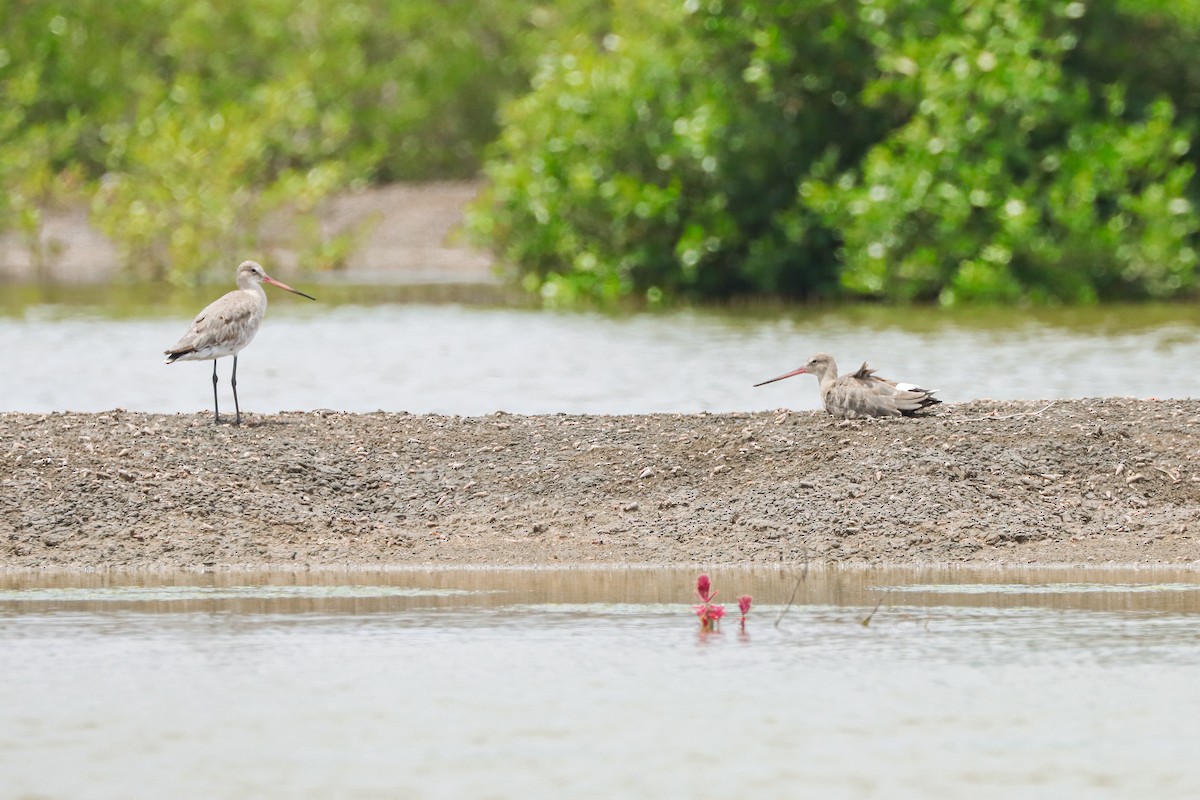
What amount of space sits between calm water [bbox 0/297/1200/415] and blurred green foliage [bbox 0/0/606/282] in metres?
20.0

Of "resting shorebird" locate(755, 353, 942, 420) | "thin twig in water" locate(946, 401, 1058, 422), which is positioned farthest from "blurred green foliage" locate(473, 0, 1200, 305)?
"resting shorebird" locate(755, 353, 942, 420)

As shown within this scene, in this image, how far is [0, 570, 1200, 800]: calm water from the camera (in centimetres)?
753

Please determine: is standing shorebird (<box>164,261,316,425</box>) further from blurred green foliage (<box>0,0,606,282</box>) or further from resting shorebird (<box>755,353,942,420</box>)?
blurred green foliage (<box>0,0,606,282</box>)

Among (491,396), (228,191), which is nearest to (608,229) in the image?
(228,191)

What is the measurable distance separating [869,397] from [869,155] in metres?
20.7

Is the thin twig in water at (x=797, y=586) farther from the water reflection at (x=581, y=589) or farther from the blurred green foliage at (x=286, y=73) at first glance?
the blurred green foliage at (x=286, y=73)

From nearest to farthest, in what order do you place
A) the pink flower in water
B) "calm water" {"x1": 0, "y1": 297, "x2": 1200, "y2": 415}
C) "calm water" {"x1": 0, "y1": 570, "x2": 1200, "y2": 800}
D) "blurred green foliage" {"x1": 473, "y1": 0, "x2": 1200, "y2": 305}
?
"calm water" {"x1": 0, "y1": 570, "x2": 1200, "y2": 800} → the pink flower in water → "calm water" {"x1": 0, "y1": 297, "x2": 1200, "y2": 415} → "blurred green foliage" {"x1": 473, "y1": 0, "x2": 1200, "y2": 305}

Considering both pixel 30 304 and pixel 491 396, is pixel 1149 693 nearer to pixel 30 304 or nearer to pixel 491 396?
pixel 491 396

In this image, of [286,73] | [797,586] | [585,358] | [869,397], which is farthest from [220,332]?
[286,73]

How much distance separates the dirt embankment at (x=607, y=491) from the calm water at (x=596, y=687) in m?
0.61

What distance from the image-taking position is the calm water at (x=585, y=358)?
21312 millimetres

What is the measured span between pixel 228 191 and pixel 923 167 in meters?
18.0

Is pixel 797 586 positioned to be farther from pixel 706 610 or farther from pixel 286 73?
pixel 286 73

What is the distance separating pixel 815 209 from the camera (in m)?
35.0
